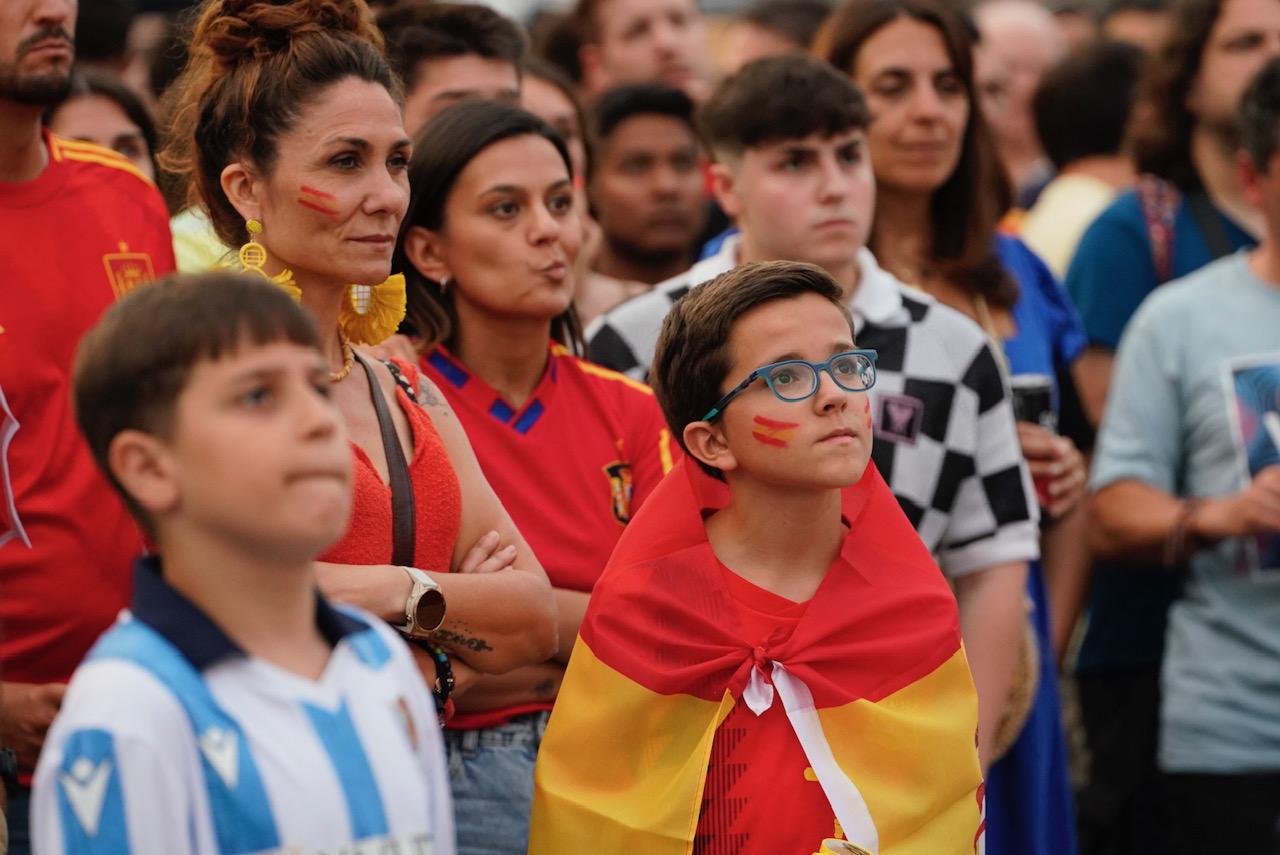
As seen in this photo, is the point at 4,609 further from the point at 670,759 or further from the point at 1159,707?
the point at 1159,707

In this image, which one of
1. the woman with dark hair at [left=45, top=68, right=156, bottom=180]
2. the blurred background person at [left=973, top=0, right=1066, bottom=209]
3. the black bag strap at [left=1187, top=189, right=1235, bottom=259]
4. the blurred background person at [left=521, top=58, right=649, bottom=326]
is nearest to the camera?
the woman with dark hair at [left=45, top=68, right=156, bottom=180]

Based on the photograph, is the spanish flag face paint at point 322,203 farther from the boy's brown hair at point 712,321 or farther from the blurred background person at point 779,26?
the blurred background person at point 779,26

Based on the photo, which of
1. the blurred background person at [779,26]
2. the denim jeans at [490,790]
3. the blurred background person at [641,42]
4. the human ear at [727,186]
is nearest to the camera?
the denim jeans at [490,790]

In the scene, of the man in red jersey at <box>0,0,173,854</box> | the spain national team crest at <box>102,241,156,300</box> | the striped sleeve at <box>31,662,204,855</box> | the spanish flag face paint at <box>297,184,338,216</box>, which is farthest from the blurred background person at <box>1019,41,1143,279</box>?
the striped sleeve at <box>31,662,204,855</box>

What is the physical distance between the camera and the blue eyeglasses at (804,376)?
3.17 meters

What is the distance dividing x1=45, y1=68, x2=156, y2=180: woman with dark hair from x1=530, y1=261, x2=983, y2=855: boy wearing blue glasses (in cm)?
235

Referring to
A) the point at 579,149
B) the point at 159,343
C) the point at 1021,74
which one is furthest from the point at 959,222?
the point at 1021,74

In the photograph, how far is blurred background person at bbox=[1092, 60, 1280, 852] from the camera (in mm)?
4777

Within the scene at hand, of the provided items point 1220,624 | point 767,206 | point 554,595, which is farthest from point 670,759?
point 1220,624

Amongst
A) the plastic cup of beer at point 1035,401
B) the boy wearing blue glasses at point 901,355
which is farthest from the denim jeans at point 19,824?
the plastic cup of beer at point 1035,401

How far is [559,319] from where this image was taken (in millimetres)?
4129

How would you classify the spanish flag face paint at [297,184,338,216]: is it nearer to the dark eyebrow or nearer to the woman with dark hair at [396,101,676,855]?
the dark eyebrow

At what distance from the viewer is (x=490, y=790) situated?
11.1 feet

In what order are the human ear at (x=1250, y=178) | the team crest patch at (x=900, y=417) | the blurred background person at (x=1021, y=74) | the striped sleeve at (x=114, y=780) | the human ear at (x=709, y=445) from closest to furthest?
the striped sleeve at (x=114, y=780)
the human ear at (x=709, y=445)
the team crest patch at (x=900, y=417)
the human ear at (x=1250, y=178)
the blurred background person at (x=1021, y=74)
